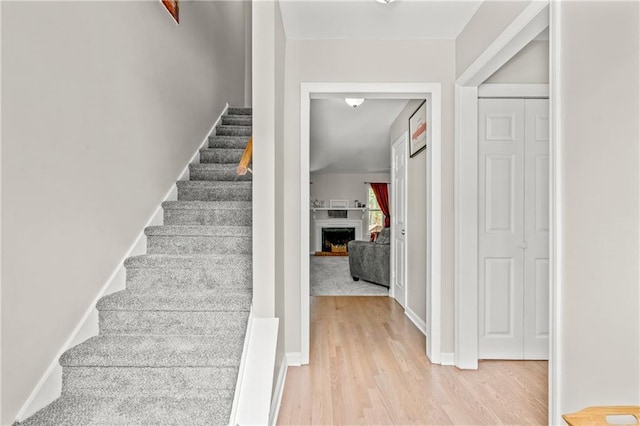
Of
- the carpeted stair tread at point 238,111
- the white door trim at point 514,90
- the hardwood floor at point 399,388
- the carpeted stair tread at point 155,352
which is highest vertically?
the carpeted stair tread at point 238,111

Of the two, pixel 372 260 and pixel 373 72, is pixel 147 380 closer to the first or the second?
pixel 373 72

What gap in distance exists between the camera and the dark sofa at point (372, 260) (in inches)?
208

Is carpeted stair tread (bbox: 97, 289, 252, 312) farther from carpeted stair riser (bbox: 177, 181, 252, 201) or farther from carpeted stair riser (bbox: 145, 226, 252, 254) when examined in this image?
carpeted stair riser (bbox: 177, 181, 252, 201)

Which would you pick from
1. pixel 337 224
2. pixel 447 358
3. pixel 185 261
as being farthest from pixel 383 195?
pixel 185 261

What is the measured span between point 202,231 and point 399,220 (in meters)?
2.72

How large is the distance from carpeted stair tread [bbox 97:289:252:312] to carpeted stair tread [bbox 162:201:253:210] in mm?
810

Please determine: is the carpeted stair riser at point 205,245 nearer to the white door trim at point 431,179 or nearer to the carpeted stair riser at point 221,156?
the white door trim at point 431,179

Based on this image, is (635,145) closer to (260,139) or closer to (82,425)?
(260,139)

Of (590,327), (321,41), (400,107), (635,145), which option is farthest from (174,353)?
(400,107)

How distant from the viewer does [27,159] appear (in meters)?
1.58


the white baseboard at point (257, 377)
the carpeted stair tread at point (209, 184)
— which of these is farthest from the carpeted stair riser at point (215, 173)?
the white baseboard at point (257, 377)

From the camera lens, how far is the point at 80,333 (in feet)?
6.25

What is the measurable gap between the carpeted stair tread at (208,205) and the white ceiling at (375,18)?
1291 millimetres

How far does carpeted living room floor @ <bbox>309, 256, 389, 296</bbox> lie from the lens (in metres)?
5.07
